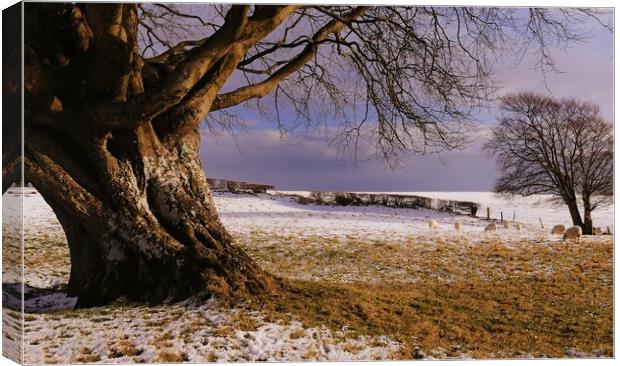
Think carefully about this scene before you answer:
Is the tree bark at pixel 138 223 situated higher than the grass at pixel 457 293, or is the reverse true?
the tree bark at pixel 138 223

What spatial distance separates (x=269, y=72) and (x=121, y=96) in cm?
197

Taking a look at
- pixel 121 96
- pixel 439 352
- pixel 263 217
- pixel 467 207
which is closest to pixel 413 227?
pixel 467 207

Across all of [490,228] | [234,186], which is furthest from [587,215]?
[234,186]

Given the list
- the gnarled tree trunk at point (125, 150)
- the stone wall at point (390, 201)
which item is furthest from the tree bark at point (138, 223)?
the stone wall at point (390, 201)

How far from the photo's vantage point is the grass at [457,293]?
4320 mm

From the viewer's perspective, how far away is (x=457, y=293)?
5.02 metres

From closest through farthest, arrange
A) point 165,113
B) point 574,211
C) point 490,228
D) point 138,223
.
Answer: point 138,223 → point 165,113 → point 574,211 → point 490,228

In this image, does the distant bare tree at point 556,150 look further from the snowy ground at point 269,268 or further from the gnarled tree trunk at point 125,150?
the gnarled tree trunk at point 125,150

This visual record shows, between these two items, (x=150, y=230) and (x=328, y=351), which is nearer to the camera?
(x=328, y=351)

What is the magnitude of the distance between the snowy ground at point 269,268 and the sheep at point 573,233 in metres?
0.10

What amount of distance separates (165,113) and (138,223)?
998 millimetres

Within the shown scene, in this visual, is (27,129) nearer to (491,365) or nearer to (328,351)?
(328,351)

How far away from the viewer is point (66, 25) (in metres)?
4.87

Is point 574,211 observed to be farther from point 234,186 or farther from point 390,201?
point 234,186
